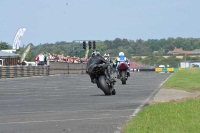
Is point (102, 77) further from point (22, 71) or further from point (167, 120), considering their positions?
point (22, 71)

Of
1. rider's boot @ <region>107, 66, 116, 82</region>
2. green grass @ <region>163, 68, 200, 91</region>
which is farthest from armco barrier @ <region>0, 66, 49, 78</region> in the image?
rider's boot @ <region>107, 66, 116, 82</region>

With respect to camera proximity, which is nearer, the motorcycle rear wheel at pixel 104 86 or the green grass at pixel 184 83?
the motorcycle rear wheel at pixel 104 86

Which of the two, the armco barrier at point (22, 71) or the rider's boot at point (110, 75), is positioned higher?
the rider's boot at point (110, 75)

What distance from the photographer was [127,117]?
14.1 m

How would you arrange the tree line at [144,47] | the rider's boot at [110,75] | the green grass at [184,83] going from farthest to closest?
1. the tree line at [144,47]
2. the green grass at [184,83]
3. the rider's boot at [110,75]

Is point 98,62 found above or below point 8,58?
above

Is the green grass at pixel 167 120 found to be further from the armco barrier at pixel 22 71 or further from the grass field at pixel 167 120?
the armco barrier at pixel 22 71

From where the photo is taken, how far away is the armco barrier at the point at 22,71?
4666 centimetres

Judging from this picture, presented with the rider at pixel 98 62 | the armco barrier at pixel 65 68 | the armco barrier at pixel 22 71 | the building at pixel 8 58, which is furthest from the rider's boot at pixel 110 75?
the building at pixel 8 58

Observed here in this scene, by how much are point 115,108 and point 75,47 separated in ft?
232

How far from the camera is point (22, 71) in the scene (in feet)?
163

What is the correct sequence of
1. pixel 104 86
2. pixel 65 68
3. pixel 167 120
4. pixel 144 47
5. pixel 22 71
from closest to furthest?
pixel 167 120 < pixel 104 86 < pixel 22 71 < pixel 65 68 < pixel 144 47

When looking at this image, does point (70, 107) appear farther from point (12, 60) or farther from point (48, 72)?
point (12, 60)

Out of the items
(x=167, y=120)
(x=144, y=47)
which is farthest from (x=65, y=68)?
(x=144, y=47)
